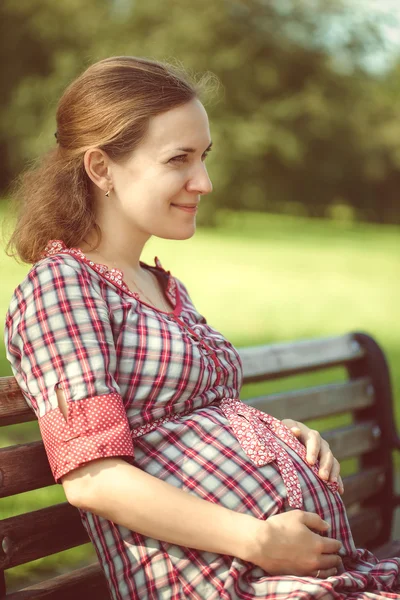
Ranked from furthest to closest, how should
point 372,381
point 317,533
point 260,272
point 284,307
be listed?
point 260,272
point 284,307
point 372,381
point 317,533

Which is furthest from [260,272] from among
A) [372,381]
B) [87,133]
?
[87,133]

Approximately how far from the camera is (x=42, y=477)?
212 centimetres

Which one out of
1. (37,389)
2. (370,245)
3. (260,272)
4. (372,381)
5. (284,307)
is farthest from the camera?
(370,245)

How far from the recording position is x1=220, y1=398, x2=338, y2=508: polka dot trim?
6.46 feet

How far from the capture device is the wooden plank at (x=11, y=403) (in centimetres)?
203

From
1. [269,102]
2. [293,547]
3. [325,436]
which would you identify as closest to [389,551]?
[325,436]

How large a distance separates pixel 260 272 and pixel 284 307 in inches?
190

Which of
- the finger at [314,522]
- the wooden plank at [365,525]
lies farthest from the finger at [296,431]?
the wooden plank at [365,525]

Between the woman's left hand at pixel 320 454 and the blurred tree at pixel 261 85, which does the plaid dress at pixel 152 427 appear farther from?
the blurred tree at pixel 261 85

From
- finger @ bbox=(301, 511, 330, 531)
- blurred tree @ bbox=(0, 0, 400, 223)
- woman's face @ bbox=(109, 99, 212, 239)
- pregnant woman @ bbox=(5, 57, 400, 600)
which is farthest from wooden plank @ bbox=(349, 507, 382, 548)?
blurred tree @ bbox=(0, 0, 400, 223)

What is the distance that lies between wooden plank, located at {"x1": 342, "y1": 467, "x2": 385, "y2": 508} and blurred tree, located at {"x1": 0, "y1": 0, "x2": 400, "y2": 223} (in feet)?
81.5

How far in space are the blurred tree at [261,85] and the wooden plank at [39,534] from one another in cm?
2572

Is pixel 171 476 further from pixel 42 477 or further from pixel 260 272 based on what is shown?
pixel 260 272

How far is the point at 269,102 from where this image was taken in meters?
31.3
